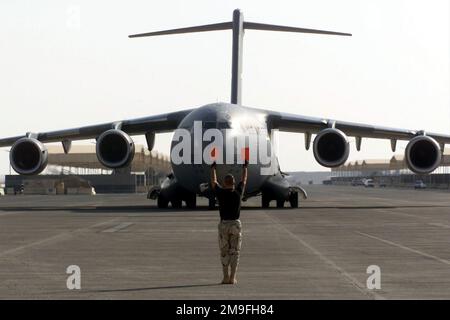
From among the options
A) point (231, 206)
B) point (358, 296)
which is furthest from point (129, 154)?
point (358, 296)

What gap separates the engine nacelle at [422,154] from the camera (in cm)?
3284

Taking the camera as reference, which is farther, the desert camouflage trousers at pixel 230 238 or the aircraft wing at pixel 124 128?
the aircraft wing at pixel 124 128

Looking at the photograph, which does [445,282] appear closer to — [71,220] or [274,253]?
[274,253]

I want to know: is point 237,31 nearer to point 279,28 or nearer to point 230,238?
point 279,28

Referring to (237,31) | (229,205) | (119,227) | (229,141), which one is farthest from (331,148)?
(229,205)

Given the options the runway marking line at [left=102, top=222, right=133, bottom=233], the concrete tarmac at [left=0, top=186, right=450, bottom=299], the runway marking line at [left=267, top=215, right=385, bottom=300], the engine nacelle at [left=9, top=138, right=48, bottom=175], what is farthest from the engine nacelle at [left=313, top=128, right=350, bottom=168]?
the runway marking line at [left=267, top=215, right=385, bottom=300]

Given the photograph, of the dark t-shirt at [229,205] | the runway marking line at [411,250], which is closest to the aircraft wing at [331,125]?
the runway marking line at [411,250]

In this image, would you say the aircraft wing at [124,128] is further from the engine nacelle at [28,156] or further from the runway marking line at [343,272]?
the runway marking line at [343,272]

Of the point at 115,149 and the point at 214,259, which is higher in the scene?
the point at 115,149

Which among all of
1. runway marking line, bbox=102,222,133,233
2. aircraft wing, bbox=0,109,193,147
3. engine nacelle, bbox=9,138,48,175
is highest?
aircraft wing, bbox=0,109,193,147

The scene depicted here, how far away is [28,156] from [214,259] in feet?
69.1

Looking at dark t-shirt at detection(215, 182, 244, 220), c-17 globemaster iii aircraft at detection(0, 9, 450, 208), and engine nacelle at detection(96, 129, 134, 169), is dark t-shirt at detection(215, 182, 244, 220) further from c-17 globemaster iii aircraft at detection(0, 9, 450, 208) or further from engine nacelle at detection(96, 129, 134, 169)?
engine nacelle at detection(96, 129, 134, 169)

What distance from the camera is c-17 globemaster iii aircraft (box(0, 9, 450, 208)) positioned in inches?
1117

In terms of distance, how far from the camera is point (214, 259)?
1349cm
